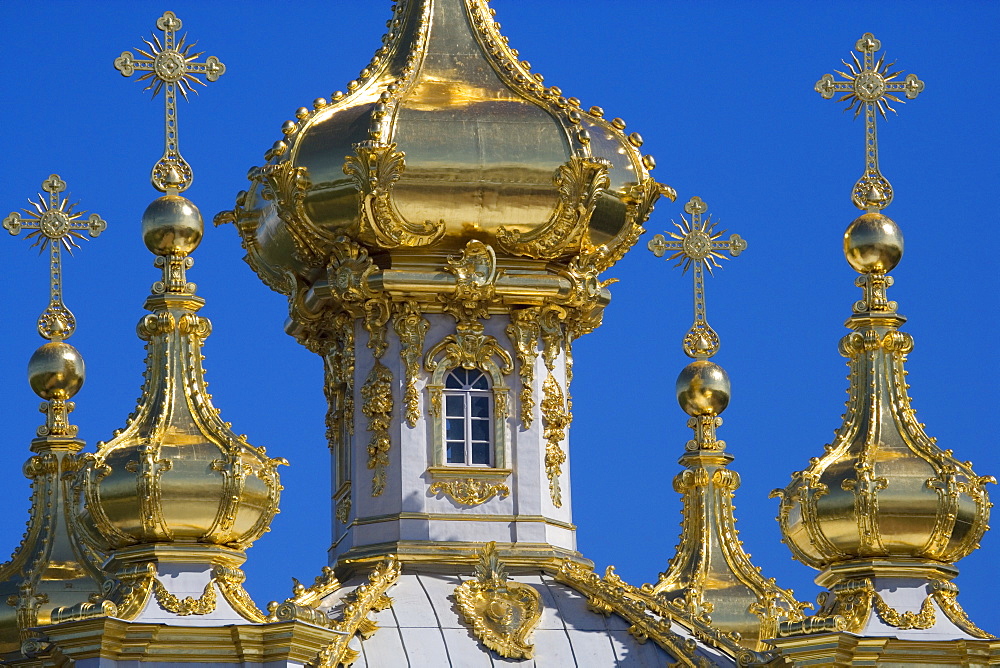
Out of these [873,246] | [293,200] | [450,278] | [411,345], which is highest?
[293,200]

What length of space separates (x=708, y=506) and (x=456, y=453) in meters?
4.33

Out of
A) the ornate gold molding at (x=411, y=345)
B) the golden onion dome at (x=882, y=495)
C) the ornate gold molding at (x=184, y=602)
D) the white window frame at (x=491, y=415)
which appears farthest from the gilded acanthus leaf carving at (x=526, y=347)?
the ornate gold molding at (x=184, y=602)

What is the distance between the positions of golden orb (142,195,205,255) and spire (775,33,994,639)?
7362mm

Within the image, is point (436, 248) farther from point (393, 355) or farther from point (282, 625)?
point (282, 625)

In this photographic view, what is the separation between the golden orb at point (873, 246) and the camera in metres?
46.5

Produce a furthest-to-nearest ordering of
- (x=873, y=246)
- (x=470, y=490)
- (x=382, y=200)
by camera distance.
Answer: (x=470, y=490)
(x=382, y=200)
(x=873, y=246)

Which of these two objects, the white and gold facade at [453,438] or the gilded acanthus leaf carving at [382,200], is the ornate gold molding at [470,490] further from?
the gilded acanthus leaf carving at [382,200]

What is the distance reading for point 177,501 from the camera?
43250mm

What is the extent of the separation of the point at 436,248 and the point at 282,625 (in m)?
7.40

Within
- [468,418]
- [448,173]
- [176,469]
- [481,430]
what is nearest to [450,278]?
[448,173]

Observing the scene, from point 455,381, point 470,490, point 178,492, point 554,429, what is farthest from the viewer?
point 554,429

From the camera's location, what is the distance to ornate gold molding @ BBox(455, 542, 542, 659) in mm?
46812

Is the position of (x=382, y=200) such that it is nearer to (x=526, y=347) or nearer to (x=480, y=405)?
(x=526, y=347)

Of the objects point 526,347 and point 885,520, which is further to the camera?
point 526,347
